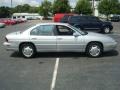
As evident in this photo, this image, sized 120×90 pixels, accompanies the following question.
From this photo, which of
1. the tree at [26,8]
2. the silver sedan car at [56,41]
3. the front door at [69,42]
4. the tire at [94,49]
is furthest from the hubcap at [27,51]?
the tree at [26,8]

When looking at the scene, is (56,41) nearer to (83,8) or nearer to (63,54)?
(63,54)

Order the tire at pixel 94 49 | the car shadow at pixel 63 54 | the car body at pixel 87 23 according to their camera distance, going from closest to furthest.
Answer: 1. the tire at pixel 94 49
2. the car shadow at pixel 63 54
3. the car body at pixel 87 23

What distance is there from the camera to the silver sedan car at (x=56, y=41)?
11766 millimetres

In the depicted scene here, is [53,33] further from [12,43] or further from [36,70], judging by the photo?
[36,70]

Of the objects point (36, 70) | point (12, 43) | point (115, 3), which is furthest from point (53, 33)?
point (115, 3)

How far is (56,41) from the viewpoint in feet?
38.5

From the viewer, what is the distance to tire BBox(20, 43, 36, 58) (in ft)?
39.1

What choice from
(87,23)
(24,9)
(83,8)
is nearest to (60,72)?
(87,23)

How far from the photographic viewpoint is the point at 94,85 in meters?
7.69

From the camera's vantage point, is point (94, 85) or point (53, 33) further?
point (53, 33)

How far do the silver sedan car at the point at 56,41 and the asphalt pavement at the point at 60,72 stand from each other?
0.36 m

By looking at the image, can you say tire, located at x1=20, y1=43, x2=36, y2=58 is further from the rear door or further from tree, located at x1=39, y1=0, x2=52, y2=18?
tree, located at x1=39, y1=0, x2=52, y2=18

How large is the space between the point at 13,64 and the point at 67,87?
3.80 meters

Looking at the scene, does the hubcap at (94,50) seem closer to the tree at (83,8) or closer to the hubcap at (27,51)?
the hubcap at (27,51)
